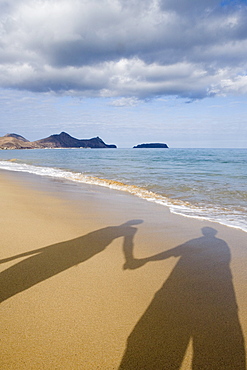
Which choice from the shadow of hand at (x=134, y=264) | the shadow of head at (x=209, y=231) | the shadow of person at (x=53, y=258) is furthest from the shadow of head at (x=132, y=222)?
the shadow of hand at (x=134, y=264)

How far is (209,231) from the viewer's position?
5.27m

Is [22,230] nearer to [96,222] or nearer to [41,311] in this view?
[96,222]

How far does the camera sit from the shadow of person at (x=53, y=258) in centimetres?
289

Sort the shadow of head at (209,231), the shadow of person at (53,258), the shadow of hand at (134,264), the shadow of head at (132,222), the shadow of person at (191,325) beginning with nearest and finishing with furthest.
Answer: the shadow of person at (191,325) < the shadow of person at (53,258) < the shadow of hand at (134,264) < the shadow of head at (209,231) < the shadow of head at (132,222)

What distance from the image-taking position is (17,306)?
2.47 metres

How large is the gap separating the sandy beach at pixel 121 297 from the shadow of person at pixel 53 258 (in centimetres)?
1

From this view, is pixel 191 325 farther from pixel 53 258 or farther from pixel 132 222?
pixel 132 222

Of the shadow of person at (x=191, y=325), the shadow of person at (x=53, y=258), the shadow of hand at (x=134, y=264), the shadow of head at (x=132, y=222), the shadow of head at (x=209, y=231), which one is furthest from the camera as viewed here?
the shadow of head at (x=132, y=222)

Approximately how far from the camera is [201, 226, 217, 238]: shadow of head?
199 inches

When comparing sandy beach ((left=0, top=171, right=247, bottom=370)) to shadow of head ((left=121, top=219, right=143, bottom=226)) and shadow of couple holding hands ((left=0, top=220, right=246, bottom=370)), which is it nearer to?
shadow of couple holding hands ((left=0, top=220, right=246, bottom=370))

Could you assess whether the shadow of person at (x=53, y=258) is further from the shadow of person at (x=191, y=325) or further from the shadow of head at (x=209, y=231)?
the shadow of head at (x=209, y=231)

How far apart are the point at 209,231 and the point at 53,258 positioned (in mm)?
3420

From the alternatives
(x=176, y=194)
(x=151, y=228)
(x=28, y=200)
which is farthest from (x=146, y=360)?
(x=176, y=194)

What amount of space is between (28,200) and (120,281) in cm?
571
